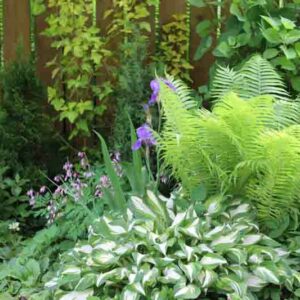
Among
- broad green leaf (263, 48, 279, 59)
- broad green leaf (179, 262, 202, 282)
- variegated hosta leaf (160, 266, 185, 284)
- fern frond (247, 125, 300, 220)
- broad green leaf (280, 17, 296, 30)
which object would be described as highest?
broad green leaf (280, 17, 296, 30)

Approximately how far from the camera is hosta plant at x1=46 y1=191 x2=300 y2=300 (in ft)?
8.32

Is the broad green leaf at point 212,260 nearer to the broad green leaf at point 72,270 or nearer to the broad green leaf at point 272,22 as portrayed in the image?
the broad green leaf at point 72,270

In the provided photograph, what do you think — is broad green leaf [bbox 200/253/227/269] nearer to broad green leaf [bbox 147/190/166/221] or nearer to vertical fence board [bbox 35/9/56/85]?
broad green leaf [bbox 147/190/166/221]

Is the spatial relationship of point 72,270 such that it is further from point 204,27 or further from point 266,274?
point 204,27

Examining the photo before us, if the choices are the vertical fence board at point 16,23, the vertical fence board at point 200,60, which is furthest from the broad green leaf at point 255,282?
the vertical fence board at point 16,23

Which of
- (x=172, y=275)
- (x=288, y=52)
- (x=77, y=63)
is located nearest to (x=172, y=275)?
(x=172, y=275)

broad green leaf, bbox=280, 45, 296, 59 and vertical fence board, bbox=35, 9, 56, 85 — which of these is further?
vertical fence board, bbox=35, 9, 56, 85

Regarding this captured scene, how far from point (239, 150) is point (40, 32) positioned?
2283 mm

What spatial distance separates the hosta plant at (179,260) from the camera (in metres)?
2.54

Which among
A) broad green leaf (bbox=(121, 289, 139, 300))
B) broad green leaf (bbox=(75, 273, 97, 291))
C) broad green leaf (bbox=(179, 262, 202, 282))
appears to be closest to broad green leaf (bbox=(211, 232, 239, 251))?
broad green leaf (bbox=(179, 262, 202, 282))

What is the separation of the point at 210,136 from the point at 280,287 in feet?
2.35

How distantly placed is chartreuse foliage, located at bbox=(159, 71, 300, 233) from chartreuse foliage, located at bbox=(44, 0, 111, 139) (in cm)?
137

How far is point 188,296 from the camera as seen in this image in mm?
2463

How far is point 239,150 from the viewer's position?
2.79 m
